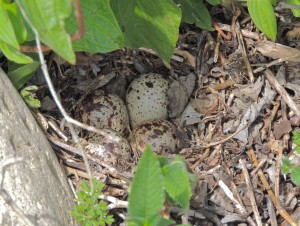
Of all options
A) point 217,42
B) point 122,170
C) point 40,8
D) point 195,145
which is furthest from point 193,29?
point 40,8

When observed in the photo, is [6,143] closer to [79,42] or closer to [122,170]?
[79,42]

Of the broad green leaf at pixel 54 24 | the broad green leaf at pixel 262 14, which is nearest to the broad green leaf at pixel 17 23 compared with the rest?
the broad green leaf at pixel 54 24

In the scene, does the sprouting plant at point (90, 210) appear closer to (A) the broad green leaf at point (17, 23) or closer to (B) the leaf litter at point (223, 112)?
(B) the leaf litter at point (223, 112)

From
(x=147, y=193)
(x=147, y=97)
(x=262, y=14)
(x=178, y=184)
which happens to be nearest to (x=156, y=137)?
(x=147, y=97)

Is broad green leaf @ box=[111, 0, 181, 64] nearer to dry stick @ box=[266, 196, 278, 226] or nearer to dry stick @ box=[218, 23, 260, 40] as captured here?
dry stick @ box=[218, 23, 260, 40]

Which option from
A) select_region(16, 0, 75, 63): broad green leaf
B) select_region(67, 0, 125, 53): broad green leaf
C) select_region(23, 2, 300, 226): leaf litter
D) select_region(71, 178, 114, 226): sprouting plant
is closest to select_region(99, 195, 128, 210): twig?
select_region(23, 2, 300, 226): leaf litter

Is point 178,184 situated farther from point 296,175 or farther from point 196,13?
point 196,13

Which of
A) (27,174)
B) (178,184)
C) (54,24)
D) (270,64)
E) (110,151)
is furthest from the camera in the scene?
(270,64)
